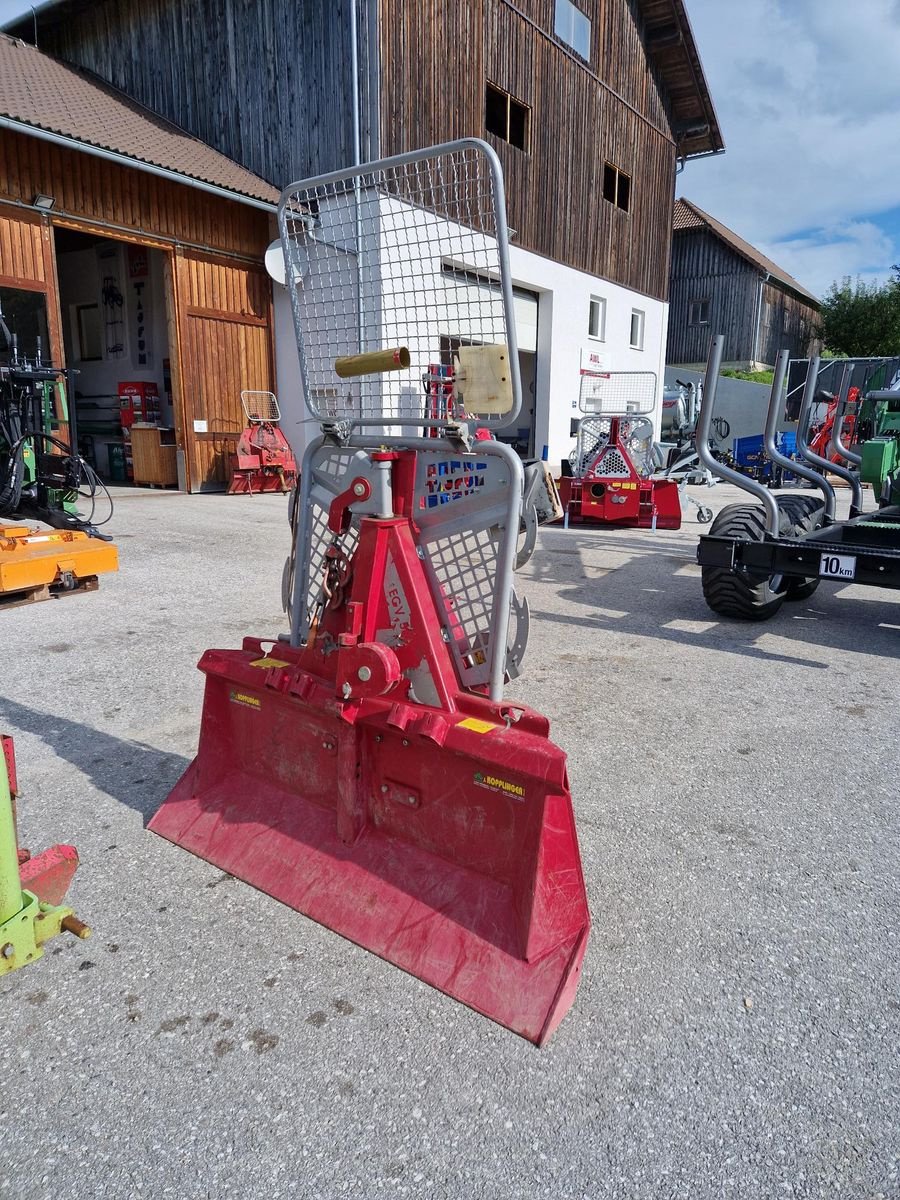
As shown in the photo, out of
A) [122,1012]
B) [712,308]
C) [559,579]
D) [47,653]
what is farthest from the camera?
[712,308]

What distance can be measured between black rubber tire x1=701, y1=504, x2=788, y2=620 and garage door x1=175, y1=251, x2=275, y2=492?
9886mm

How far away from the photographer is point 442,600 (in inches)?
102

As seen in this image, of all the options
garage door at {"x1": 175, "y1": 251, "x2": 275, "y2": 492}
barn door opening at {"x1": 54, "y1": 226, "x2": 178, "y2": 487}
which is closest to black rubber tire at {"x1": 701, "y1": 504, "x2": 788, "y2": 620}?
garage door at {"x1": 175, "y1": 251, "x2": 275, "y2": 492}

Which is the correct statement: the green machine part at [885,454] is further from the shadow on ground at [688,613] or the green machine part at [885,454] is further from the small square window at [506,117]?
the small square window at [506,117]

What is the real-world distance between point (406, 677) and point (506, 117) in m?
16.1

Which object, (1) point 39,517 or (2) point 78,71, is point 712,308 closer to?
(2) point 78,71

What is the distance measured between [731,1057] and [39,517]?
Result: 802 centimetres

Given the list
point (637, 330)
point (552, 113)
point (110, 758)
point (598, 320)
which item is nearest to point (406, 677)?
point (110, 758)

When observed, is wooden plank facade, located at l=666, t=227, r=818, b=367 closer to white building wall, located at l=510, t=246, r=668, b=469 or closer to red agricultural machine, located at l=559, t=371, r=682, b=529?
white building wall, located at l=510, t=246, r=668, b=469

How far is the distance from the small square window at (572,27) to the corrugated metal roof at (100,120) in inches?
302

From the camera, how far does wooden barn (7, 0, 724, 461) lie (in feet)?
41.2

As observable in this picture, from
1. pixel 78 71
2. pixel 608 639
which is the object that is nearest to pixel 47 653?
pixel 608 639

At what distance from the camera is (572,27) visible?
16531 millimetres

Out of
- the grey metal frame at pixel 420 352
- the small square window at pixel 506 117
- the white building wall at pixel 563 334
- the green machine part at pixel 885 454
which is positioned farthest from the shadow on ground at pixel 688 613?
the small square window at pixel 506 117
